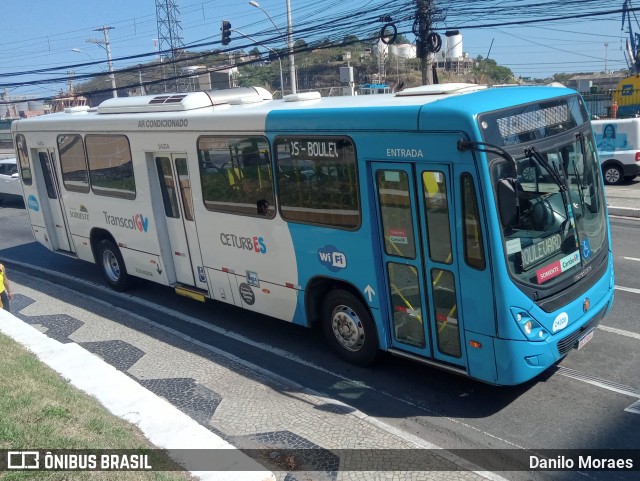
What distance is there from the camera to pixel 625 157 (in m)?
18.7

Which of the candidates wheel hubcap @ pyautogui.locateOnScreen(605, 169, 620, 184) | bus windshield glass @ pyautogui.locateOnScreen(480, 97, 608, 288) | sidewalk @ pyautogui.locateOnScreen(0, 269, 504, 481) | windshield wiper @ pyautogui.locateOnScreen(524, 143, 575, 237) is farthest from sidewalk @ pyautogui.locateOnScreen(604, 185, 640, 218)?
sidewalk @ pyautogui.locateOnScreen(0, 269, 504, 481)

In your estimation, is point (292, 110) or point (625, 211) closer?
point (292, 110)

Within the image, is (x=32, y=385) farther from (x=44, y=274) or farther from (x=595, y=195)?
(x=44, y=274)

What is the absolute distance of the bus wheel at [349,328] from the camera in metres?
7.08

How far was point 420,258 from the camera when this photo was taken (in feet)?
20.5

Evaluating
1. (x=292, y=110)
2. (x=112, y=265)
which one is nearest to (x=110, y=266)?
(x=112, y=265)

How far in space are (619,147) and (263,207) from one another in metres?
14.8

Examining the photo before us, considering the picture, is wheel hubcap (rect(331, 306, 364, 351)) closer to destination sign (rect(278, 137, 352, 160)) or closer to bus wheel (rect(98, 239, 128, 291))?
destination sign (rect(278, 137, 352, 160))

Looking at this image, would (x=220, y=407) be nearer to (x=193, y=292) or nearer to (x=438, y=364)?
(x=438, y=364)

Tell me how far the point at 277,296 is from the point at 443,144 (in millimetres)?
3219

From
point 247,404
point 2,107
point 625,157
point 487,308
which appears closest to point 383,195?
point 487,308

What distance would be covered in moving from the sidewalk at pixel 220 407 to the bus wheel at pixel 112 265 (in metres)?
1.67

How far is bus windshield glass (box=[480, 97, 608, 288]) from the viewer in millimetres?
5688

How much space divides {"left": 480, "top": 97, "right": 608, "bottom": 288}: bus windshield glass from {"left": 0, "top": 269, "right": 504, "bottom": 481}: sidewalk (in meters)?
2.00
